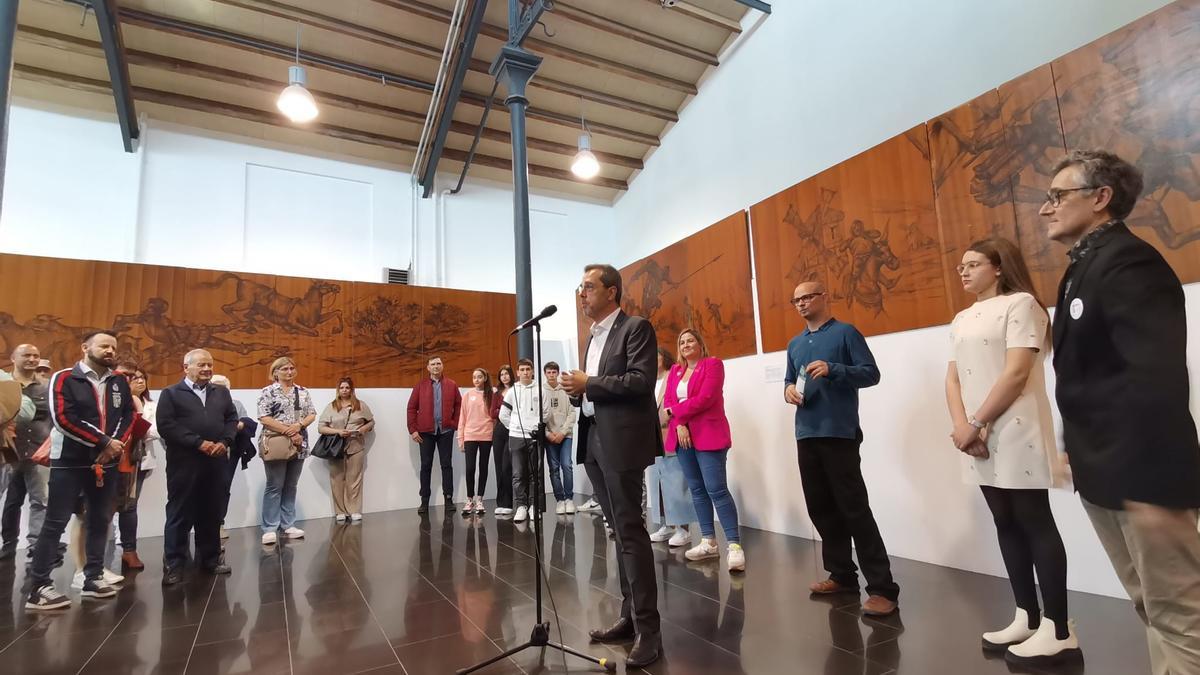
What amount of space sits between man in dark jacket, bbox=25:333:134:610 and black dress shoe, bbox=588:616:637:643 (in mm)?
2828

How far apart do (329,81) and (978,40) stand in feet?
21.8

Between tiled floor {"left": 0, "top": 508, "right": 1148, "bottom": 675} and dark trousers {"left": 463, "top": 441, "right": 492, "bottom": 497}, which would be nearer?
tiled floor {"left": 0, "top": 508, "right": 1148, "bottom": 675}

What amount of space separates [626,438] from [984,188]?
8.60ft

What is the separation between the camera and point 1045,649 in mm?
1904

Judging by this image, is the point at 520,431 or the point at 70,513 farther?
the point at 520,431

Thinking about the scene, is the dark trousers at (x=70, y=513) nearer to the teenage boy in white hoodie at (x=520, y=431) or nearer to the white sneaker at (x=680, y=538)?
the teenage boy in white hoodie at (x=520, y=431)

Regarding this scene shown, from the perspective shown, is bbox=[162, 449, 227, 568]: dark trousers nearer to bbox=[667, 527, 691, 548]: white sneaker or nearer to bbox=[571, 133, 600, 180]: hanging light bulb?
bbox=[667, 527, 691, 548]: white sneaker

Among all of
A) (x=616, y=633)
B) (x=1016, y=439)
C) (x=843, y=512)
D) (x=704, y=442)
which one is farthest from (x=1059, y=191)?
(x=704, y=442)

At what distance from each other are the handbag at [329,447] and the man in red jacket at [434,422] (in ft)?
2.33

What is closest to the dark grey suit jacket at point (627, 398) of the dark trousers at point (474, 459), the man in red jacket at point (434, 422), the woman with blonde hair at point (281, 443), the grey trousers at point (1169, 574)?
the grey trousers at point (1169, 574)

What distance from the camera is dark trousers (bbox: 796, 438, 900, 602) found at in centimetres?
251

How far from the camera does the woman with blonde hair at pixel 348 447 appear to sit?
19.0 feet

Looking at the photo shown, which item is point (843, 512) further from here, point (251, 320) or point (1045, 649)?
point (251, 320)

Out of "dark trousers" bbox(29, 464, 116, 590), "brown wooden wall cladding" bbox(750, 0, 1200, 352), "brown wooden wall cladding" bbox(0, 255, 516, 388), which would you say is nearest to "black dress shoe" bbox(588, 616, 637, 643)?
"brown wooden wall cladding" bbox(750, 0, 1200, 352)
